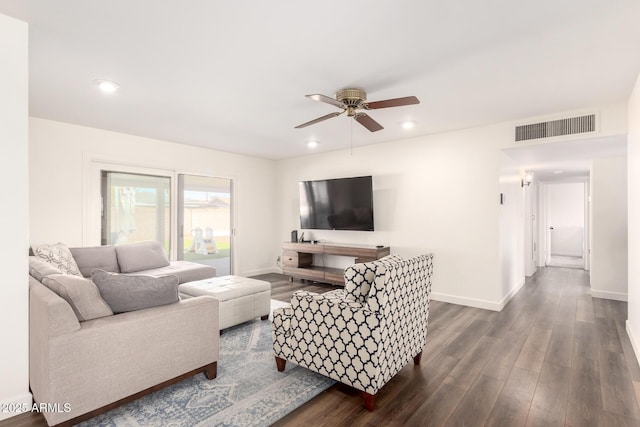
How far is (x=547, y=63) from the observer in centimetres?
252

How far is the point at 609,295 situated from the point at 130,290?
A: 6.29 meters

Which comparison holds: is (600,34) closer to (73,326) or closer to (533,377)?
(533,377)

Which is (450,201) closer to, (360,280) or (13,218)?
(360,280)

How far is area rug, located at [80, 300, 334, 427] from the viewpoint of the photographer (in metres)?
1.94

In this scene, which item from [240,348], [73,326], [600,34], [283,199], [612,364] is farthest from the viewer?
[283,199]

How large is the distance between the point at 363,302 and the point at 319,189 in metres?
3.86

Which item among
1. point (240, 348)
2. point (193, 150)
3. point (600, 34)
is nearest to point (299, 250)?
point (193, 150)

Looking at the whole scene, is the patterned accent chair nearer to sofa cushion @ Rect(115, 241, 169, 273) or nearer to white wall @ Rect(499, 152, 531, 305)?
white wall @ Rect(499, 152, 531, 305)

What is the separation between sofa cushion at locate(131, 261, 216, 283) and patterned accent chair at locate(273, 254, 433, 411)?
228 cm

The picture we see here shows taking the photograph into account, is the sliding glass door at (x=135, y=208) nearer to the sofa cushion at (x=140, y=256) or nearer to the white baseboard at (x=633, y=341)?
the sofa cushion at (x=140, y=256)

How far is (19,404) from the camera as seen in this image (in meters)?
1.98

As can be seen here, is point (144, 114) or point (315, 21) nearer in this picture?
Answer: point (315, 21)

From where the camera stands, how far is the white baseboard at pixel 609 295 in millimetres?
4652

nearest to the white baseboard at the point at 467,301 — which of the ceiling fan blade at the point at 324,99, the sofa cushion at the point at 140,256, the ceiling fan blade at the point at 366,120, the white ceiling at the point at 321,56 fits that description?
the white ceiling at the point at 321,56
